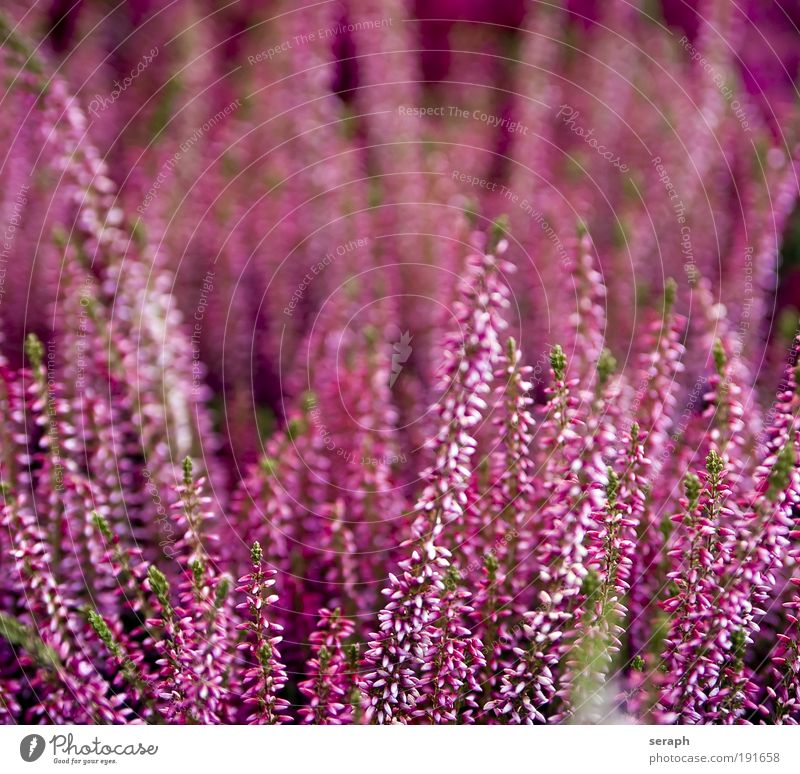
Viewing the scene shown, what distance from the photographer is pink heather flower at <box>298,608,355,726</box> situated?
0.61m

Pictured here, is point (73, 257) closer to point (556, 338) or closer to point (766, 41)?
point (556, 338)

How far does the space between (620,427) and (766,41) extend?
0.66 m

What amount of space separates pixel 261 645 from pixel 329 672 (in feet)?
0.20

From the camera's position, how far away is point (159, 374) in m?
0.65
